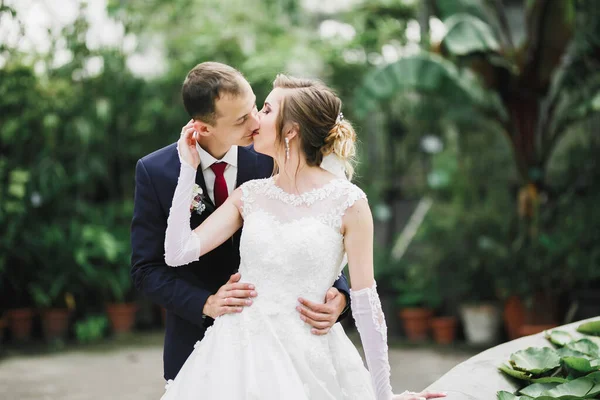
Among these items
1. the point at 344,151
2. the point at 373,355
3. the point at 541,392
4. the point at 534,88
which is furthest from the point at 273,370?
the point at 534,88

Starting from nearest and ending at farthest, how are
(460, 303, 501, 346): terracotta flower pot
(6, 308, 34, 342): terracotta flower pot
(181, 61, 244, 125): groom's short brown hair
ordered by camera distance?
(181, 61, 244, 125): groom's short brown hair < (460, 303, 501, 346): terracotta flower pot < (6, 308, 34, 342): terracotta flower pot

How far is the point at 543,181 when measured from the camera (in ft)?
25.3

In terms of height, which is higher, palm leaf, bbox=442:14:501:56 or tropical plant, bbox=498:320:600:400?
palm leaf, bbox=442:14:501:56

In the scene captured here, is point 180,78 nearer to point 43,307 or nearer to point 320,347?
point 43,307

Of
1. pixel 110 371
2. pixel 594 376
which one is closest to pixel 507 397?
pixel 594 376

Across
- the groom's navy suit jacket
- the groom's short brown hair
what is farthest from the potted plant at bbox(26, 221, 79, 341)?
the groom's short brown hair

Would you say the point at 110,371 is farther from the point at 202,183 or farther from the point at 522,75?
the point at 202,183

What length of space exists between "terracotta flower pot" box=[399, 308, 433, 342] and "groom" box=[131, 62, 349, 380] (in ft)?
18.9

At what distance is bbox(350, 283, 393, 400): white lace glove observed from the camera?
253cm

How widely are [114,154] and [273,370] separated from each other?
289 inches

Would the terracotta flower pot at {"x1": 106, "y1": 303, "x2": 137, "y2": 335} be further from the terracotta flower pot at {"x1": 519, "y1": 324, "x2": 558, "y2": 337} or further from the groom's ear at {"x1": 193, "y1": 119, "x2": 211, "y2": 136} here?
the groom's ear at {"x1": 193, "y1": 119, "x2": 211, "y2": 136}

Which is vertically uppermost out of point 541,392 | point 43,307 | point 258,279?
point 258,279

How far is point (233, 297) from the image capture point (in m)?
2.52

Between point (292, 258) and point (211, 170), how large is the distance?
58 centimetres
